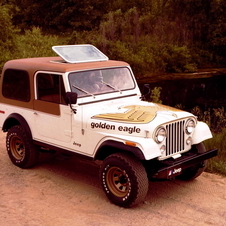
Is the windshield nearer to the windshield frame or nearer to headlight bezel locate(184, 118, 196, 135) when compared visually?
the windshield frame

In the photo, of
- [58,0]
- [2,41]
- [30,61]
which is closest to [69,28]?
[58,0]

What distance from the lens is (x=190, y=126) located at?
5465 millimetres

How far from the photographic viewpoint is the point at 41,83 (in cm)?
624

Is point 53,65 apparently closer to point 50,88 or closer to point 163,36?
point 50,88

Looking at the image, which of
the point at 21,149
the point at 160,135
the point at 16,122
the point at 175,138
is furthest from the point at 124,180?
the point at 16,122

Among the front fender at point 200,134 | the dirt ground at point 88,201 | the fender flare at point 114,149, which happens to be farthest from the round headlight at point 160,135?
the dirt ground at point 88,201

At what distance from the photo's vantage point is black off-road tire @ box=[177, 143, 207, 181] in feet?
18.7

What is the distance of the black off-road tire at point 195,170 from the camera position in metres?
5.69

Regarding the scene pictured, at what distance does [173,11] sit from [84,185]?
2734cm

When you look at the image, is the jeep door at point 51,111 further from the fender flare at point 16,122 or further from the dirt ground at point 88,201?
the dirt ground at point 88,201

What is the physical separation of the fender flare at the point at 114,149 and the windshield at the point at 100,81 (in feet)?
3.05

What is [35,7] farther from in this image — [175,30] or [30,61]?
[30,61]

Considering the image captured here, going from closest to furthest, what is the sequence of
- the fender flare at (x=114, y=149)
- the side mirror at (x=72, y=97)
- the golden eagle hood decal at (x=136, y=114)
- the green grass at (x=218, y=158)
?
1. the fender flare at (x=114, y=149)
2. the golden eagle hood decal at (x=136, y=114)
3. the side mirror at (x=72, y=97)
4. the green grass at (x=218, y=158)

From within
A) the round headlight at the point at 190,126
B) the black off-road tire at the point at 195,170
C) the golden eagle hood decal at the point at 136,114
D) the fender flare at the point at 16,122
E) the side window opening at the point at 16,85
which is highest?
the side window opening at the point at 16,85
